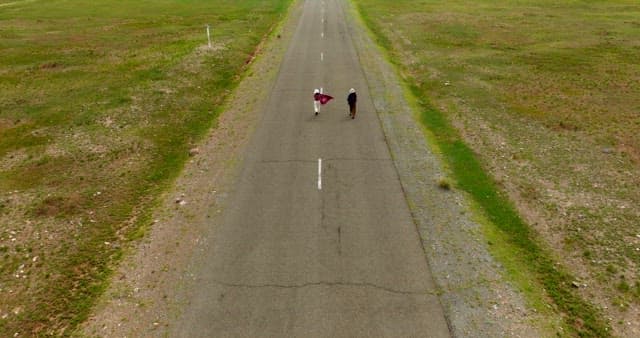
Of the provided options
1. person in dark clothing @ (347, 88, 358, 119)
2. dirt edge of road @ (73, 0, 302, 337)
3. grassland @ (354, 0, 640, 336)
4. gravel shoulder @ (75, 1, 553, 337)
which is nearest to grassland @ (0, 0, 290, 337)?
dirt edge of road @ (73, 0, 302, 337)

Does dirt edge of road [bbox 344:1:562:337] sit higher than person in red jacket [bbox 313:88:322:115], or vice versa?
person in red jacket [bbox 313:88:322:115]

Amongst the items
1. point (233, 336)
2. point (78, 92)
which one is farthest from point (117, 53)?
point (233, 336)

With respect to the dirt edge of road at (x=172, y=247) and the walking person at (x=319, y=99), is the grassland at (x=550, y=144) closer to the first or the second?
the walking person at (x=319, y=99)

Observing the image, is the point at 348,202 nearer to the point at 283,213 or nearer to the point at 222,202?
the point at 283,213

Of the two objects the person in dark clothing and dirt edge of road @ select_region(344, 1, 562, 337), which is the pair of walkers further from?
dirt edge of road @ select_region(344, 1, 562, 337)

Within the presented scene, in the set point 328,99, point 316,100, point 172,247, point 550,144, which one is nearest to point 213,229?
point 172,247

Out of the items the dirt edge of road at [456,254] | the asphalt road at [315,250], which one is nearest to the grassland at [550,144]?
the dirt edge of road at [456,254]
